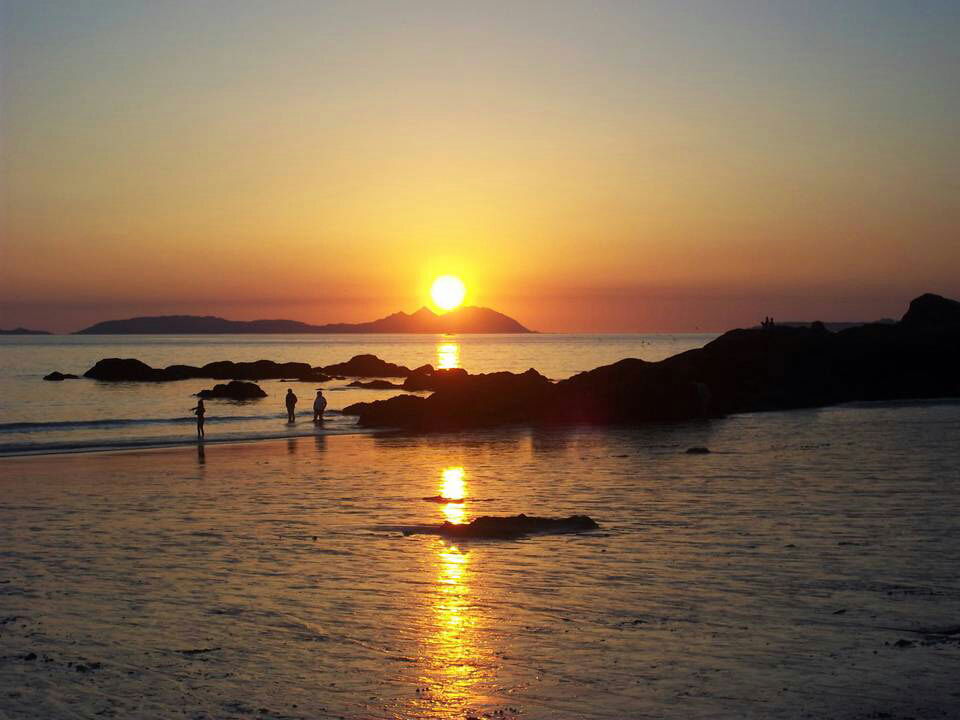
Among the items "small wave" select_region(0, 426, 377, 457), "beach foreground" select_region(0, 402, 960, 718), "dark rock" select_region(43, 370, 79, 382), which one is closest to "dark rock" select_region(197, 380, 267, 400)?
"small wave" select_region(0, 426, 377, 457)

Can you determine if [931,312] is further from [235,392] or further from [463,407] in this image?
[235,392]

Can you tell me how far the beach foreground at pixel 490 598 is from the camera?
9852 millimetres

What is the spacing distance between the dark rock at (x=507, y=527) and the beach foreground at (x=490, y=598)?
2.10 feet

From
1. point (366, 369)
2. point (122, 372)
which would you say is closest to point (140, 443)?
point (122, 372)

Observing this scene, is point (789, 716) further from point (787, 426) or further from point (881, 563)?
point (787, 426)

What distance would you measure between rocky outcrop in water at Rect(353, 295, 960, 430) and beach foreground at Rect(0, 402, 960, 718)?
2190cm

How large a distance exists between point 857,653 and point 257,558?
1007cm

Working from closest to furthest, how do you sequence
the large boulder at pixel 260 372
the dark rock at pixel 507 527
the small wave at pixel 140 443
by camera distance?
the dark rock at pixel 507 527
the small wave at pixel 140 443
the large boulder at pixel 260 372

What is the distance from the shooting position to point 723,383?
55.5 metres

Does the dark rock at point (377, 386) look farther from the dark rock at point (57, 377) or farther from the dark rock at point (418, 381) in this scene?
the dark rock at point (57, 377)

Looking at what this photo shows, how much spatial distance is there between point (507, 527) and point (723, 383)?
128 ft

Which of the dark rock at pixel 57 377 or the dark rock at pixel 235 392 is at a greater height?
the dark rock at pixel 57 377

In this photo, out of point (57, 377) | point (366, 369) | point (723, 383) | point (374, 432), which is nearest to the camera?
point (374, 432)

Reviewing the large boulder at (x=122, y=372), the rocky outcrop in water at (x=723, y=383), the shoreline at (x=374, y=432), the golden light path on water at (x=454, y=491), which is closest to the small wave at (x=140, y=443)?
the shoreline at (x=374, y=432)
